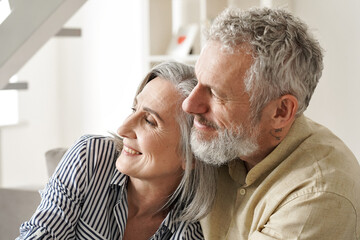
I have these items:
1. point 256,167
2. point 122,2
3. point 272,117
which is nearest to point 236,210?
point 256,167

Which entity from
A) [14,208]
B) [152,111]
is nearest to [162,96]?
[152,111]

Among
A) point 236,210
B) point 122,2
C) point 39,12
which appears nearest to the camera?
point 236,210

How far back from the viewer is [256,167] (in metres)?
1.65

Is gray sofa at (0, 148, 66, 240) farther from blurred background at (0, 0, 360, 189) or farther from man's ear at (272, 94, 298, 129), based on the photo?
blurred background at (0, 0, 360, 189)

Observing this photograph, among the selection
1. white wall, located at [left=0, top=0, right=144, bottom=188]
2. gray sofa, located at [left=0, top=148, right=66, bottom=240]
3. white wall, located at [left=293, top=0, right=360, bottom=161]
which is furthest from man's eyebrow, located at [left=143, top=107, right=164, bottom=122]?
white wall, located at [left=0, top=0, right=144, bottom=188]

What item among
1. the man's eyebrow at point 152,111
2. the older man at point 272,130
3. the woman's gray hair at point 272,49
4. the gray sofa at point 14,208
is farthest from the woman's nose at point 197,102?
the gray sofa at point 14,208

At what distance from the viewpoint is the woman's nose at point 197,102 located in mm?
1603

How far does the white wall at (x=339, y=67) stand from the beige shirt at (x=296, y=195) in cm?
161

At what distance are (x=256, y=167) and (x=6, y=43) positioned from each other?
85 centimetres

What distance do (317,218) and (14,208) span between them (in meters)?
A: 1.27

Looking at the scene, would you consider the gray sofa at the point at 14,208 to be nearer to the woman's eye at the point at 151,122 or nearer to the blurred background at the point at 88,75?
the woman's eye at the point at 151,122

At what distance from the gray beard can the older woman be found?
20 centimetres

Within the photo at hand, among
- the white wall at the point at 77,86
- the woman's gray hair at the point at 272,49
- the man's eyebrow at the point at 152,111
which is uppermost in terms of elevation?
the woman's gray hair at the point at 272,49

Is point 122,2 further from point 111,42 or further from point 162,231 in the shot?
point 162,231
